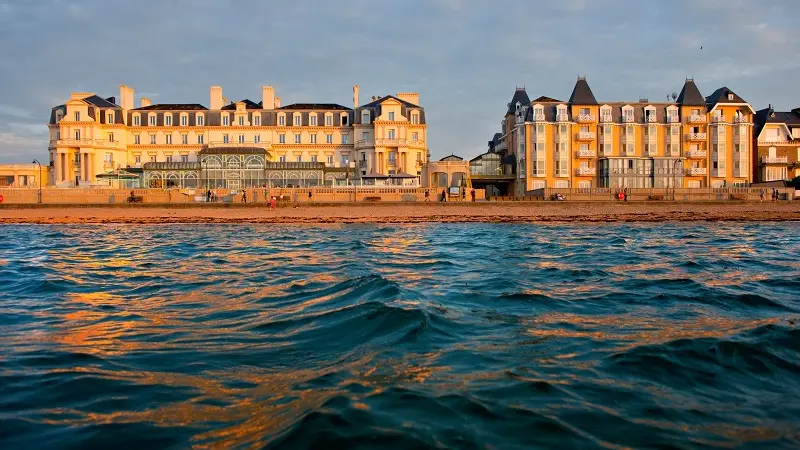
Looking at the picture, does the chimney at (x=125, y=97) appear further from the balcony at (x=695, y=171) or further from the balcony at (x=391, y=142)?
the balcony at (x=695, y=171)

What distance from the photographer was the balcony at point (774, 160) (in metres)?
74.6

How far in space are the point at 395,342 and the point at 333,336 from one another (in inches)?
38.7

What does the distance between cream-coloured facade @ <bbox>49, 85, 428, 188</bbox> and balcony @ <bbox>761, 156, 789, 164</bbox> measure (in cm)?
4492

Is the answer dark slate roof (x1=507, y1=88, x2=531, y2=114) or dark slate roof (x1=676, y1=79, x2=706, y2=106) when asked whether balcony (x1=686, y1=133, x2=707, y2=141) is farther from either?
dark slate roof (x1=507, y1=88, x2=531, y2=114)

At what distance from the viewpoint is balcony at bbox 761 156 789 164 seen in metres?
74.6

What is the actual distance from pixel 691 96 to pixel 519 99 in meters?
22.2

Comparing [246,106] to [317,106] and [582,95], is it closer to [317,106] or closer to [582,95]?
[317,106]

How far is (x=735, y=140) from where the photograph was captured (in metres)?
73.3

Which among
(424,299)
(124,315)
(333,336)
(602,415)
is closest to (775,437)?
(602,415)

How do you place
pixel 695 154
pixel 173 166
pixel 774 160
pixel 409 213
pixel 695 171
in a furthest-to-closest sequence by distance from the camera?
pixel 774 160 → pixel 695 154 → pixel 695 171 → pixel 173 166 → pixel 409 213

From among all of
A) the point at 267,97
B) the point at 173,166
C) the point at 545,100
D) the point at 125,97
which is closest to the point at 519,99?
the point at 545,100

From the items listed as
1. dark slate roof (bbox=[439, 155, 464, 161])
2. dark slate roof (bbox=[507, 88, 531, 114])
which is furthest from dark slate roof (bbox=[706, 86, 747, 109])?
dark slate roof (bbox=[439, 155, 464, 161])

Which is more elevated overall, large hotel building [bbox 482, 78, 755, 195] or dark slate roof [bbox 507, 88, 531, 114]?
dark slate roof [bbox 507, 88, 531, 114]

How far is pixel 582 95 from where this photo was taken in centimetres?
7438
